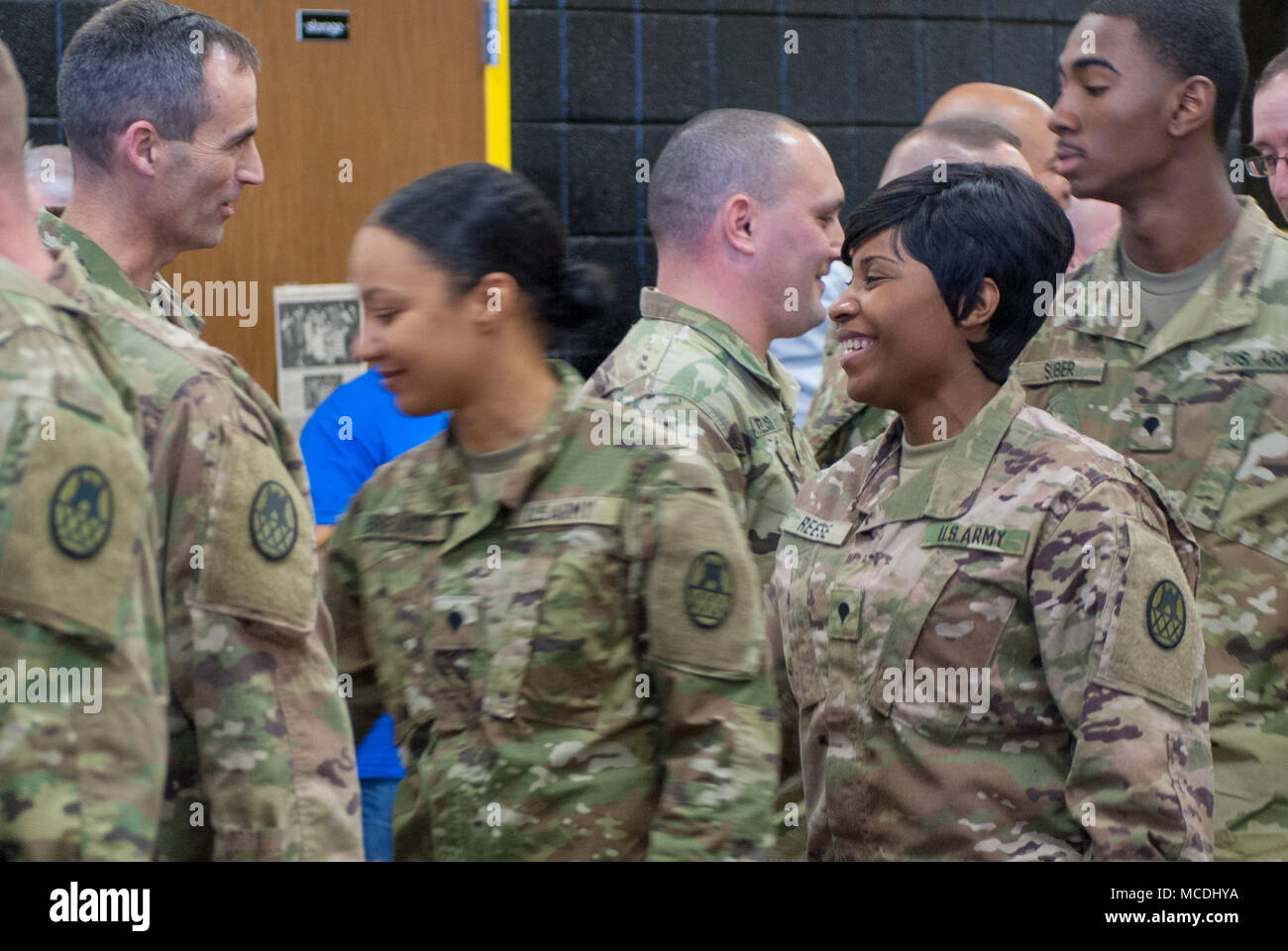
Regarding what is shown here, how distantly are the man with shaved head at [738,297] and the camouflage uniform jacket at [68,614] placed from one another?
117 cm

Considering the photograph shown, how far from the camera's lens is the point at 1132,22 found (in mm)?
2545

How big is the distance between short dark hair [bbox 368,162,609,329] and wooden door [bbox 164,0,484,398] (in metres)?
2.58

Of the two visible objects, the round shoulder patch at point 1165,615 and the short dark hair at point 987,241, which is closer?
the round shoulder patch at point 1165,615

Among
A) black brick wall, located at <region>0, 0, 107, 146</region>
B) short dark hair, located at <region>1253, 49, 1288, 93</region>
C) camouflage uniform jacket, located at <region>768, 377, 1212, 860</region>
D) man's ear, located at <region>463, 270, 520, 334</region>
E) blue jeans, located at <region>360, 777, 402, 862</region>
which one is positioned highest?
black brick wall, located at <region>0, 0, 107, 146</region>

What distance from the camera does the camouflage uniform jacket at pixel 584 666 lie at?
1644 millimetres

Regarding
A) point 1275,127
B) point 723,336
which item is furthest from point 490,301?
point 1275,127

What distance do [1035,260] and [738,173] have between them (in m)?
0.89

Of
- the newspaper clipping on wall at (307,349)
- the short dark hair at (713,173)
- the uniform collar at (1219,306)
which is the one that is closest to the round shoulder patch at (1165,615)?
the uniform collar at (1219,306)

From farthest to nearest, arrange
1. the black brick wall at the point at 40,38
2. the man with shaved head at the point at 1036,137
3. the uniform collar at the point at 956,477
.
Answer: the black brick wall at the point at 40,38 → the man with shaved head at the point at 1036,137 → the uniform collar at the point at 956,477

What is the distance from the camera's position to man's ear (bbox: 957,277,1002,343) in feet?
6.49

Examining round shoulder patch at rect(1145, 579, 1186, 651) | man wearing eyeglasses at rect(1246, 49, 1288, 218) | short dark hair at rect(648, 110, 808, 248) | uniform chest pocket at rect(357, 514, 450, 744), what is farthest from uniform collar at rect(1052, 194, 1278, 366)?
uniform chest pocket at rect(357, 514, 450, 744)

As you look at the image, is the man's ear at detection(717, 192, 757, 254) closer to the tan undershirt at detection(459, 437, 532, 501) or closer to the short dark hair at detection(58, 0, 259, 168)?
the short dark hair at detection(58, 0, 259, 168)

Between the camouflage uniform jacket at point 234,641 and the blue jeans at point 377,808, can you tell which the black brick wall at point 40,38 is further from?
the camouflage uniform jacket at point 234,641

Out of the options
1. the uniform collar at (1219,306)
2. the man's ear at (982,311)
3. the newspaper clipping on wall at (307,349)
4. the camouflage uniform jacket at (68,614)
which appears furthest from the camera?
the newspaper clipping on wall at (307,349)
